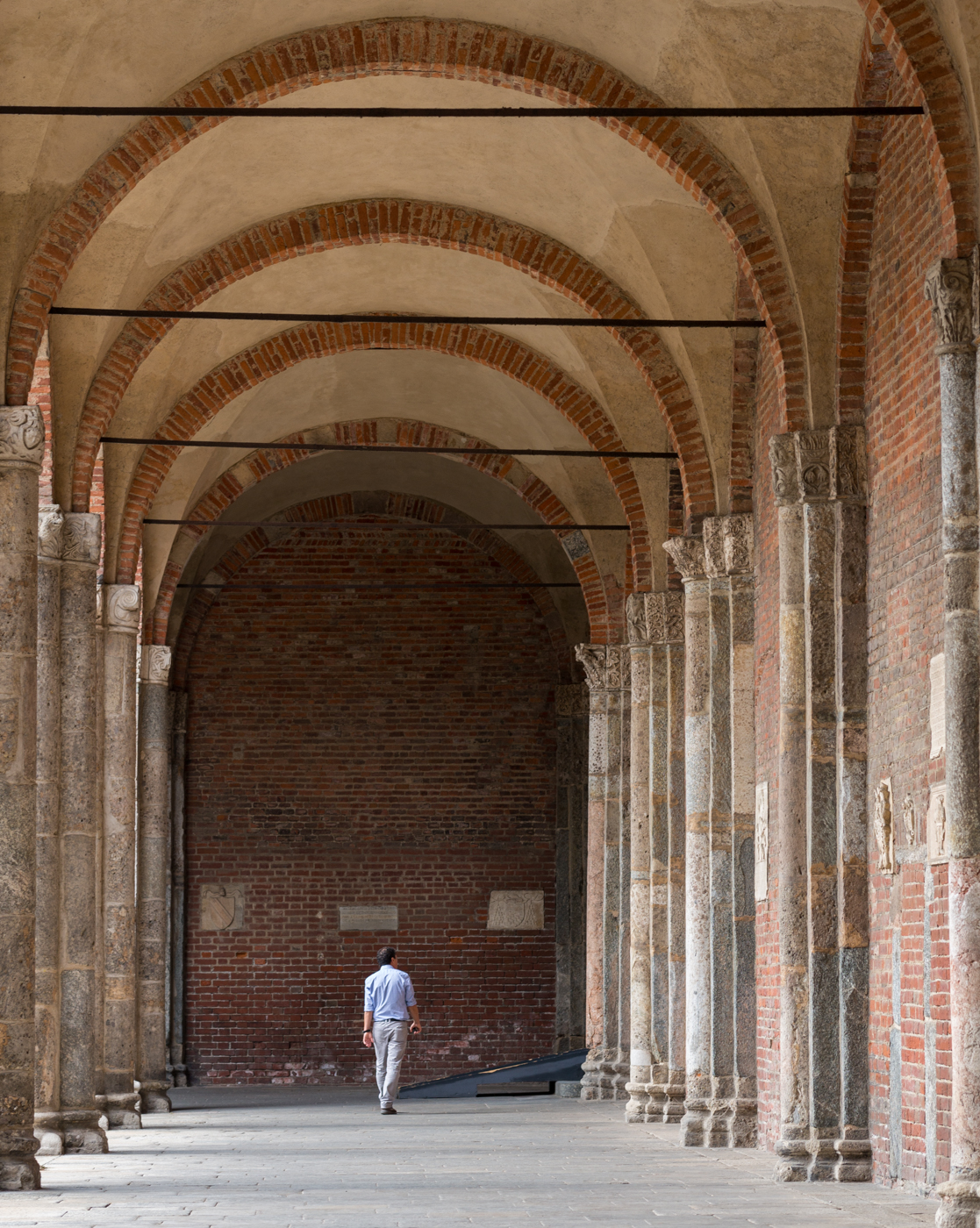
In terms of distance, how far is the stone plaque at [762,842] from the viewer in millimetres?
12320

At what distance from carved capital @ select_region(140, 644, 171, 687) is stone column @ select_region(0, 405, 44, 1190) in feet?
27.1

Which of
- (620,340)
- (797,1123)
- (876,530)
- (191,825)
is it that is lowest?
(797,1123)

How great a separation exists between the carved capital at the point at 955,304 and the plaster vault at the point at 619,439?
0.05 ft

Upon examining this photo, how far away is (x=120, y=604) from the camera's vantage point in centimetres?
1549

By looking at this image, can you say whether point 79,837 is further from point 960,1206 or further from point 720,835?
point 960,1206

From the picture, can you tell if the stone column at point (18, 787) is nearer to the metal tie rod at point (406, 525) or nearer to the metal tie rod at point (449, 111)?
the metal tie rod at point (449, 111)

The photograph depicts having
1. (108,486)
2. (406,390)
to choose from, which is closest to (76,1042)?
(108,486)

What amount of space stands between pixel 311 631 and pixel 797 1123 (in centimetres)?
1483

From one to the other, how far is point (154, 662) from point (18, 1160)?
30.3 feet

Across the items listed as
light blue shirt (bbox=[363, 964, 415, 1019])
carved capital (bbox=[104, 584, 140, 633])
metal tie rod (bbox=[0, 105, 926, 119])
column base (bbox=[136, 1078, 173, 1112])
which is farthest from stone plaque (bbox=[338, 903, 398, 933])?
metal tie rod (bbox=[0, 105, 926, 119])

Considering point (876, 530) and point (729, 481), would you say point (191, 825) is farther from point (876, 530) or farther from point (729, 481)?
point (876, 530)

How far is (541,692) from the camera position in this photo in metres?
24.4

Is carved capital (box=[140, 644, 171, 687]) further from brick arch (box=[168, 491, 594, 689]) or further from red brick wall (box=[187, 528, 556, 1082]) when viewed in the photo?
red brick wall (box=[187, 528, 556, 1082])

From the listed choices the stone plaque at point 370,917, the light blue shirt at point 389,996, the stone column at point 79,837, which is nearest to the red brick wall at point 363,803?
the stone plaque at point 370,917
